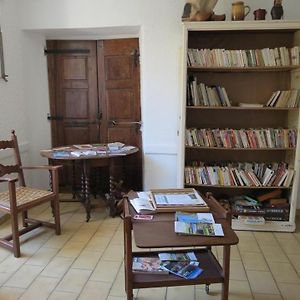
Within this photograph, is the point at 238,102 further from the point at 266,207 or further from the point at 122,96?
the point at 122,96

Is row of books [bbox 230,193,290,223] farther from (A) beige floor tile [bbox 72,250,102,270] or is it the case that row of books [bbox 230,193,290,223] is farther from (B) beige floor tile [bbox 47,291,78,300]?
(B) beige floor tile [bbox 47,291,78,300]

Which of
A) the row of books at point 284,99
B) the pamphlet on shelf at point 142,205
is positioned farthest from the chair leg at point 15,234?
the row of books at point 284,99

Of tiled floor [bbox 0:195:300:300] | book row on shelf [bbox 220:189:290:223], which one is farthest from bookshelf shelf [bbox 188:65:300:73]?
tiled floor [bbox 0:195:300:300]

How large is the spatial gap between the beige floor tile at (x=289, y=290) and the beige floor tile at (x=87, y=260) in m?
1.33

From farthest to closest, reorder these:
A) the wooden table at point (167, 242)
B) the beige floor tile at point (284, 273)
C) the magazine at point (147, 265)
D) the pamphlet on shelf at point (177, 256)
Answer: the beige floor tile at point (284, 273) < the pamphlet on shelf at point (177, 256) < the magazine at point (147, 265) < the wooden table at point (167, 242)

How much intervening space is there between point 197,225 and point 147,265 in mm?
438

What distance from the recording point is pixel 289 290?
209 centimetres

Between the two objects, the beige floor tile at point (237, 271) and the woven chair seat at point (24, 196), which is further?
the woven chair seat at point (24, 196)

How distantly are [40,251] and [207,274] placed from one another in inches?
58.1

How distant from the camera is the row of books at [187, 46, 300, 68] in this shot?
281 cm

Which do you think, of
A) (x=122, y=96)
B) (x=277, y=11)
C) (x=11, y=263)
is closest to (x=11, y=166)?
(x=11, y=263)

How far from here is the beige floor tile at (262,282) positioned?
208cm

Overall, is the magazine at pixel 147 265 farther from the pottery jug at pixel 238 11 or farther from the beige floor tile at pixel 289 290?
the pottery jug at pixel 238 11

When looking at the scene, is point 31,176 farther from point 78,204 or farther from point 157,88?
point 157,88
